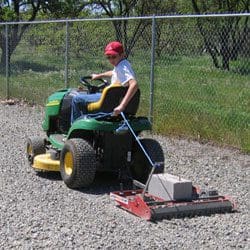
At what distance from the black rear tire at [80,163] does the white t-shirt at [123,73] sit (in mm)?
784

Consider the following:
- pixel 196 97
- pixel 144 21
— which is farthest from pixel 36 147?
pixel 144 21

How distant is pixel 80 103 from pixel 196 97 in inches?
155

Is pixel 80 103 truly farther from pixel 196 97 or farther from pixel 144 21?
pixel 144 21

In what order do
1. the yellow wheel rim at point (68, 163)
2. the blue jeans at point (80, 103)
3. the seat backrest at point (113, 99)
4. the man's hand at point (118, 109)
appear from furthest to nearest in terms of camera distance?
the blue jeans at point (80, 103) < the yellow wheel rim at point (68, 163) < the seat backrest at point (113, 99) < the man's hand at point (118, 109)

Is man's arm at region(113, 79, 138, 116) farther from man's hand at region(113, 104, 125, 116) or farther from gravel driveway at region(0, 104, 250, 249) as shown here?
gravel driveway at region(0, 104, 250, 249)

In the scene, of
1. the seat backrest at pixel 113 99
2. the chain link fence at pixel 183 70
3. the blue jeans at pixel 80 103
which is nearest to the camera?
the seat backrest at pixel 113 99

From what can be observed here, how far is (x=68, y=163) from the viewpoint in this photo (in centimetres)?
677

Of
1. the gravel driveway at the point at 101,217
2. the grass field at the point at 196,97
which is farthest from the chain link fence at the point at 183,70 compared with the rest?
the gravel driveway at the point at 101,217

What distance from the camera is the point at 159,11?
3475cm

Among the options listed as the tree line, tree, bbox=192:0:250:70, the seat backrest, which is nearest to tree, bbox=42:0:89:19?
the tree line

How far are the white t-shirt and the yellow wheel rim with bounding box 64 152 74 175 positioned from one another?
974 mm

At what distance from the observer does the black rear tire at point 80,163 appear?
6.41m

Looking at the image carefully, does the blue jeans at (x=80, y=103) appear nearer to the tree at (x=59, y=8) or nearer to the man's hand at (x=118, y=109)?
the man's hand at (x=118, y=109)

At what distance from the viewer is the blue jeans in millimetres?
7047
